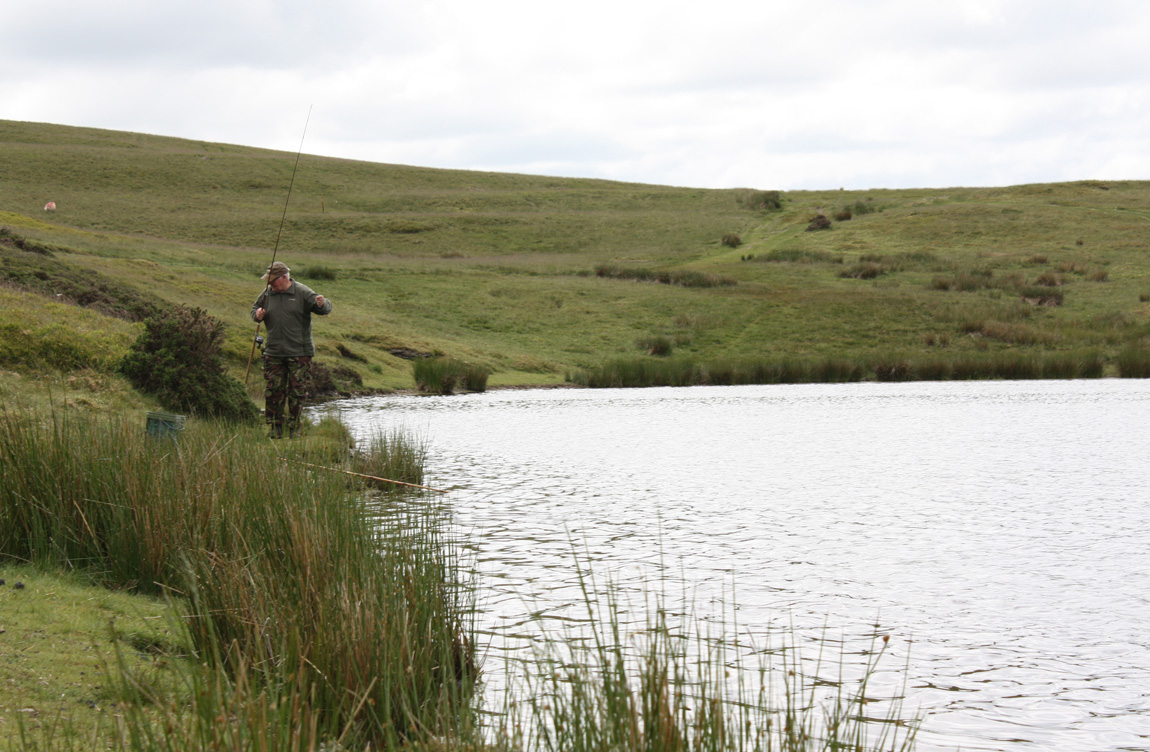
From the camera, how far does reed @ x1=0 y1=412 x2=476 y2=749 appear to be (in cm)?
428

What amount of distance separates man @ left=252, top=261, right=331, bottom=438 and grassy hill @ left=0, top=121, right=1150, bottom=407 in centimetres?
260

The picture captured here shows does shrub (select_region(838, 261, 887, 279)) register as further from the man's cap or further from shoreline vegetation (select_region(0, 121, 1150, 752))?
the man's cap

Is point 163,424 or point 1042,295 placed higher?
point 1042,295

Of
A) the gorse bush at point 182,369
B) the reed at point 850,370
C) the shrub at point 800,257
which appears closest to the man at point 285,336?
the gorse bush at point 182,369

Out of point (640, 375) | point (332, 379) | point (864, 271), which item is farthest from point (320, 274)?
point (864, 271)

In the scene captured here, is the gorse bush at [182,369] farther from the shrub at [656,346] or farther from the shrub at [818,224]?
the shrub at [818,224]

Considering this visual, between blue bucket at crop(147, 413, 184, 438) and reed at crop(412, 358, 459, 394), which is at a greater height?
blue bucket at crop(147, 413, 184, 438)

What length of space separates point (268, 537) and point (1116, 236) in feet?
225

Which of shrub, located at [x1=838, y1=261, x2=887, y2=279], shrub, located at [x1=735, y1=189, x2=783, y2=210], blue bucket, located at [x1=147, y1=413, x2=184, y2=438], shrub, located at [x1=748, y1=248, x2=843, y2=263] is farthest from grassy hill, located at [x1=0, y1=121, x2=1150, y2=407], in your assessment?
blue bucket, located at [x1=147, y1=413, x2=184, y2=438]

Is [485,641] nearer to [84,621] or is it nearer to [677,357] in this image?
[84,621]

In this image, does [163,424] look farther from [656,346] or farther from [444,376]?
[656,346]

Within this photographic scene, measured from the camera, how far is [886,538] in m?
9.06

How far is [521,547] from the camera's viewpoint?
852cm

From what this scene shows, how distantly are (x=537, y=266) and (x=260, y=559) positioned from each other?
5526cm
